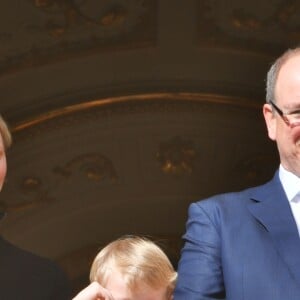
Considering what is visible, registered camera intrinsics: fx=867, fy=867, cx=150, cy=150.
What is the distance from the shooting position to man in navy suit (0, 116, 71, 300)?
1597mm

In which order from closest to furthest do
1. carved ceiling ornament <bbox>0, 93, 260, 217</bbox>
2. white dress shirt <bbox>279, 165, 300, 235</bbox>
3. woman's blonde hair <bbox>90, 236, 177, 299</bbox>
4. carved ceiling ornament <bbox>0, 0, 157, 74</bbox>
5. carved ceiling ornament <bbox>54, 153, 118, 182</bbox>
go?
white dress shirt <bbox>279, 165, 300, 235</bbox>
woman's blonde hair <bbox>90, 236, 177, 299</bbox>
carved ceiling ornament <bbox>0, 0, 157, 74</bbox>
carved ceiling ornament <bbox>0, 93, 260, 217</bbox>
carved ceiling ornament <bbox>54, 153, 118, 182</bbox>

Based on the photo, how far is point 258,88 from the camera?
7004 millimetres

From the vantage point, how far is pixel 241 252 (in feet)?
5.08

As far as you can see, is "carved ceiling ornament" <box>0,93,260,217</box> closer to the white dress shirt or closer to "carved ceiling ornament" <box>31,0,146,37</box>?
"carved ceiling ornament" <box>31,0,146,37</box>

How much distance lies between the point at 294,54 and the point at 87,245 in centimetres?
627

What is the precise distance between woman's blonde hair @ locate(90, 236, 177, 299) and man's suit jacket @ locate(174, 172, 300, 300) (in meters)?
0.52

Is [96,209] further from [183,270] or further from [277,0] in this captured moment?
[183,270]

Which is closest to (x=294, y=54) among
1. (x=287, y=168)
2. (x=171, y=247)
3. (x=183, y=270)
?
(x=287, y=168)

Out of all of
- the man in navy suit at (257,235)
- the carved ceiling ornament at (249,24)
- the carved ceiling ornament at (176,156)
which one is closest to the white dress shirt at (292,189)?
the man in navy suit at (257,235)

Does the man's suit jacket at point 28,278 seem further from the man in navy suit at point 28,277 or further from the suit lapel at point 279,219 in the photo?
the suit lapel at point 279,219

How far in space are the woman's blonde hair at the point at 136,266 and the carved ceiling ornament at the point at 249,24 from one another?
4.32m

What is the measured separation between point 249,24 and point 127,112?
4.10ft

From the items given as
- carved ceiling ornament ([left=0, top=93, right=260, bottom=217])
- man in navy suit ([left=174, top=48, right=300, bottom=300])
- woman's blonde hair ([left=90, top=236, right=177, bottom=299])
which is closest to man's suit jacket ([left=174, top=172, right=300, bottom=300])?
man in navy suit ([left=174, top=48, right=300, bottom=300])

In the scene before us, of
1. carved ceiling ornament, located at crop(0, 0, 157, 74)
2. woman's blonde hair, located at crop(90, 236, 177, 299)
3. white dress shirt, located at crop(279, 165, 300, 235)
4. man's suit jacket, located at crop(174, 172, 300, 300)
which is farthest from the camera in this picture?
carved ceiling ornament, located at crop(0, 0, 157, 74)
